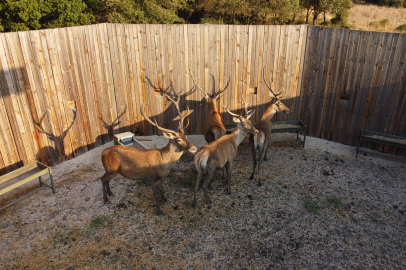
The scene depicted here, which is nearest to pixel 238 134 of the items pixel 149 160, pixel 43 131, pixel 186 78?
pixel 149 160

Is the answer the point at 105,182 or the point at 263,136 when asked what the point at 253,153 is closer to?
the point at 263,136

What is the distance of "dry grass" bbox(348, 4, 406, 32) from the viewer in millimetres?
21391

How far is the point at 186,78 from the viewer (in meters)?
9.34

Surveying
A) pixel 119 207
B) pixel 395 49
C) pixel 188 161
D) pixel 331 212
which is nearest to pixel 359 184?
pixel 331 212

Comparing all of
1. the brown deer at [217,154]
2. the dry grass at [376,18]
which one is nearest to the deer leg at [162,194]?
the brown deer at [217,154]

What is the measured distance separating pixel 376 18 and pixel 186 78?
21.5 meters

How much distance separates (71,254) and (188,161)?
12.7 feet

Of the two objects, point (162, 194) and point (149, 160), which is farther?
point (162, 194)

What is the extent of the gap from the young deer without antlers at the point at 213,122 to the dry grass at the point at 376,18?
16496mm

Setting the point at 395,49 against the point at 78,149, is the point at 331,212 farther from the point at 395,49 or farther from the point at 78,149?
the point at 78,149

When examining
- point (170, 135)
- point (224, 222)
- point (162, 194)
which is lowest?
point (224, 222)

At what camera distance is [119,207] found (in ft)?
21.9

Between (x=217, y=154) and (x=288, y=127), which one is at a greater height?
(x=217, y=154)

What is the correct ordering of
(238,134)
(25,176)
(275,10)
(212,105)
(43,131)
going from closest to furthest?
(25,176) → (238,134) → (43,131) → (212,105) → (275,10)
